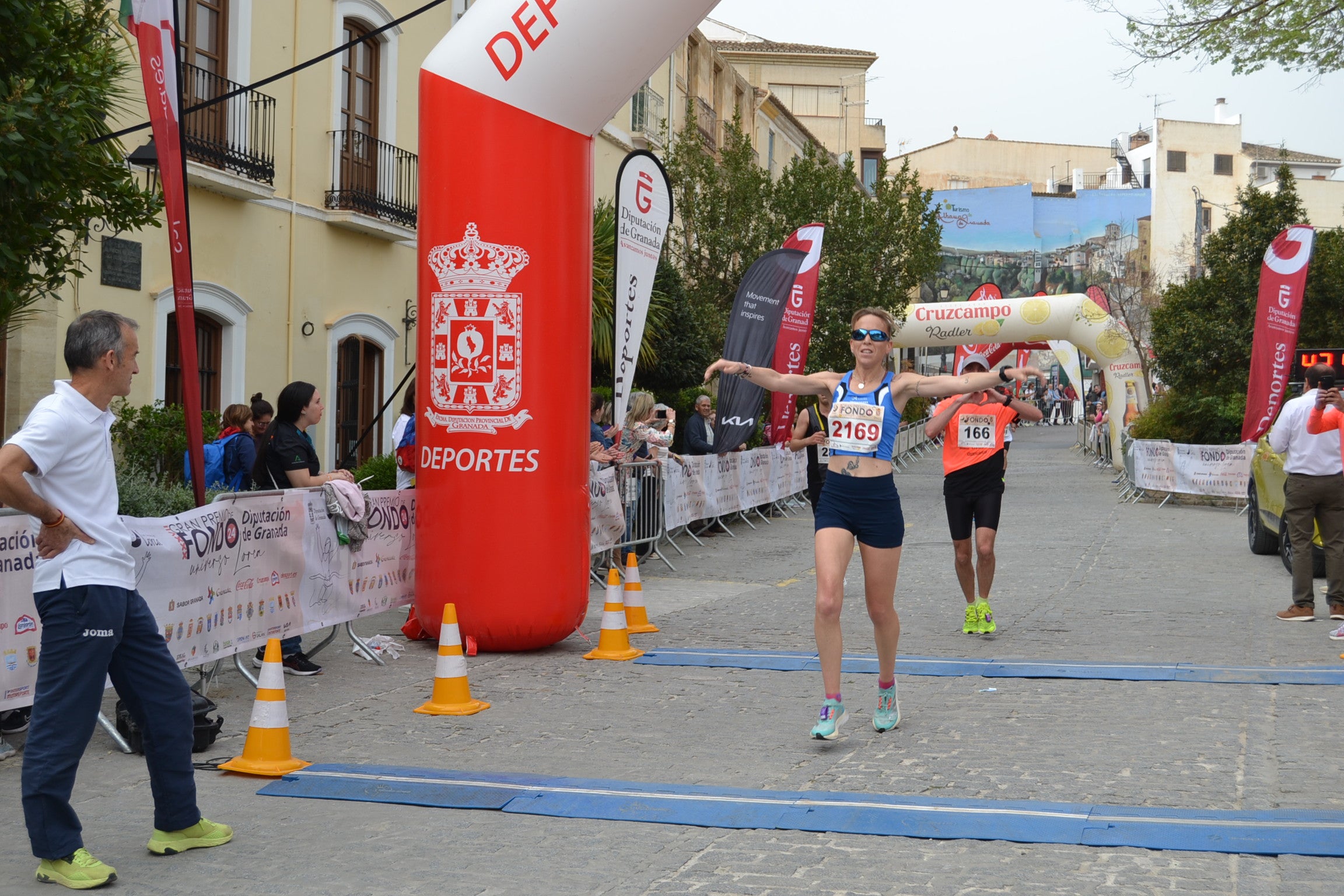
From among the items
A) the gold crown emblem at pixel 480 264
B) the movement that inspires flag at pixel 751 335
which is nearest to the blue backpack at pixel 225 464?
the gold crown emblem at pixel 480 264

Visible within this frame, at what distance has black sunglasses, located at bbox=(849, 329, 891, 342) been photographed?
6426 millimetres

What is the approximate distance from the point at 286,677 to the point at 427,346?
2263 mm

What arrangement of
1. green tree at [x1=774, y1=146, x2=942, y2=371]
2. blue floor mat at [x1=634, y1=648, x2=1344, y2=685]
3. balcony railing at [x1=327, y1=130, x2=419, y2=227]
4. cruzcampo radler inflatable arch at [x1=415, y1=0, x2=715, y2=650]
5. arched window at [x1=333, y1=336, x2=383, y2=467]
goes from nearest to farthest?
blue floor mat at [x1=634, y1=648, x2=1344, y2=685] < cruzcampo radler inflatable arch at [x1=415, y1=0, x2=715, y2=650] < balcony railing at [x1=327, y1=130, x2=419, y2=227] < arched window at [x1=333, y1=336, x2=383, y2=467] < green tree at [x1=774, y1=146, x2=942, y2=371]

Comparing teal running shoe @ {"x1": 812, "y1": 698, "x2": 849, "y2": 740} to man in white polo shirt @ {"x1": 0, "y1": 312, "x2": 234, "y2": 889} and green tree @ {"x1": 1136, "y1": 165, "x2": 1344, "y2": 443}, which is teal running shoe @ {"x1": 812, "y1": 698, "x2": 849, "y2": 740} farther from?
green tree @ {"x1": 1136, "y1": 165, "x2": 1344, "y2": 443}

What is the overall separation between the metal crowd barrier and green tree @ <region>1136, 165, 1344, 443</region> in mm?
19960

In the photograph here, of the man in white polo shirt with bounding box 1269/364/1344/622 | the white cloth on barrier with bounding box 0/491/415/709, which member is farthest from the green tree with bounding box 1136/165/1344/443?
the white cloth on barrier with bounding box 0/491/415/709

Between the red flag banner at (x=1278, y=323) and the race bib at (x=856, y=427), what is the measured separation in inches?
566

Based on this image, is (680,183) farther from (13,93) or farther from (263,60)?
(13,93)

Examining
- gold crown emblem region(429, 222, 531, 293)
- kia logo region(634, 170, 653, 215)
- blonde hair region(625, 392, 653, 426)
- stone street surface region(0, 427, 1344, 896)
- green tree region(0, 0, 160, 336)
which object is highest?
kia logo region(634, 170, 653, 215)

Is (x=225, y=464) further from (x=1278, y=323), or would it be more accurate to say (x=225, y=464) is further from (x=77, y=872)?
(x=1278, y=323)

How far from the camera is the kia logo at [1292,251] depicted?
19.3 meters

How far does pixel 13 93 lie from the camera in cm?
656

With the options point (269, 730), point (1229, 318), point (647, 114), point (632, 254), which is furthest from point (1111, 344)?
point (269, 730)

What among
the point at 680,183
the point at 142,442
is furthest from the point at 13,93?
the point at 680,183
